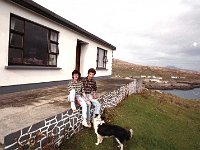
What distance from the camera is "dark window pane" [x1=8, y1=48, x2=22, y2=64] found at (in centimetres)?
953

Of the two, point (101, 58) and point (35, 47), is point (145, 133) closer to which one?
point (35, 47)

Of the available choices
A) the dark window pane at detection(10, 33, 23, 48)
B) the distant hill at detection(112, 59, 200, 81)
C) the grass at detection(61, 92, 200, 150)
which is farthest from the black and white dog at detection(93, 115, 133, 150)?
the distant hill at detection(112, 59, 200, 81)

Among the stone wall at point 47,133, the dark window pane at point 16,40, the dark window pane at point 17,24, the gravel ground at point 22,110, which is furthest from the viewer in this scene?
the dark window pane at point 16,40

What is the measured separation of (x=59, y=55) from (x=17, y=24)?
381 cm

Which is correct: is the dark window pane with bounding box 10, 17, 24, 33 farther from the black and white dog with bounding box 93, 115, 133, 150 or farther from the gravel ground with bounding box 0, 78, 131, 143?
the black and white dog with bounding box 93, 115, 133, 150

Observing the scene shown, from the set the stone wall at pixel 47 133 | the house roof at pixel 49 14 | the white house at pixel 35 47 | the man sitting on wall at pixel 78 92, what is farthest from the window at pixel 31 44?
the stone wall at pixel 47 133

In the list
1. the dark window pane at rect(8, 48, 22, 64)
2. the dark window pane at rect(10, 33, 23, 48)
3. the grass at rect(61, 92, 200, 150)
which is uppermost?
the dark window pane at rect(10, 33, 23, 48)

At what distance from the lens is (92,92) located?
26.9ft

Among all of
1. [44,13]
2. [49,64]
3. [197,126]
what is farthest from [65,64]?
[197,126]

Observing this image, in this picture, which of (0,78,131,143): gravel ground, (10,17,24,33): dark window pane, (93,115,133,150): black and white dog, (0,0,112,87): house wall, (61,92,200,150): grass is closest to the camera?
(0,78,131,143): gravel ground

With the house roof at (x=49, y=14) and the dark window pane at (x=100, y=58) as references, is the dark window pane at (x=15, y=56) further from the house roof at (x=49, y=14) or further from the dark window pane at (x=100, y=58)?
the dark window pane at (x=100, y=58)

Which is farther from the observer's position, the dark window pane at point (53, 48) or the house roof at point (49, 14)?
the dark window pane at point (53, 48)

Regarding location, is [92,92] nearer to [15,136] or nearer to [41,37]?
[15,136]

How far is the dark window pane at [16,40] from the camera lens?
9.52m
